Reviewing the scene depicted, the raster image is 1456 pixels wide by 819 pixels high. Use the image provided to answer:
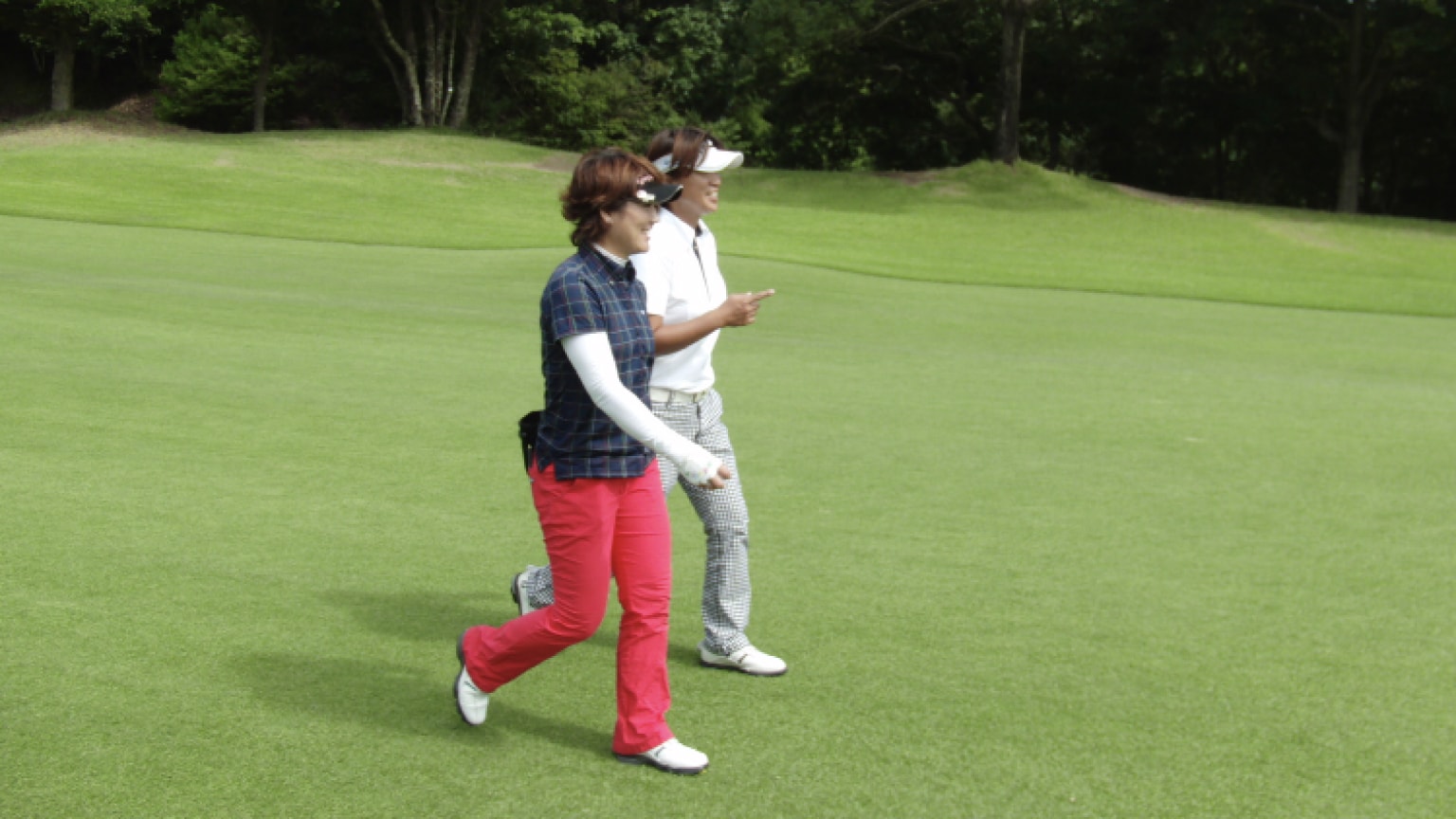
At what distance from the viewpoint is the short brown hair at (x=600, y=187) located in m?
4.02

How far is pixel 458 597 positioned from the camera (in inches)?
226

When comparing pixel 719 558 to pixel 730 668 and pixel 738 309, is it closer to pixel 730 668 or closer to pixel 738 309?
pixel 730 668

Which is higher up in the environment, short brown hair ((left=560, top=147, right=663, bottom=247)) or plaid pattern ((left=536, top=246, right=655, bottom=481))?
short brown hair ((left=560, top=147, right=663, bottom=247))

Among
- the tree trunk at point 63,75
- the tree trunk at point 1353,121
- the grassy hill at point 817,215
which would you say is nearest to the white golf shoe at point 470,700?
the grassy hill at point 817,215

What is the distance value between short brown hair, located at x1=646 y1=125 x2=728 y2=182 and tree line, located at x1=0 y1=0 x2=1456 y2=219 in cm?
3215

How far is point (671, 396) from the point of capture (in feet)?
16.1

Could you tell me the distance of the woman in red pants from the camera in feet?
12.9

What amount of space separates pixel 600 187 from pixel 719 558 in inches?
64.2

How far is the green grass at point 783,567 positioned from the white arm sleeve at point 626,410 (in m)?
0.92

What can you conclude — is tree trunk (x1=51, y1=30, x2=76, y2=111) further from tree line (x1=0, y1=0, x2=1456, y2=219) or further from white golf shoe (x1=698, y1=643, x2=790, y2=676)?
white golf shoe (x1=698, y1=643, x2=790, y2=676)

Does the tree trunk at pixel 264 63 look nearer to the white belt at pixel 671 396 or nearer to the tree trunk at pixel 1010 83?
the tree trunk at pixel 1010 83

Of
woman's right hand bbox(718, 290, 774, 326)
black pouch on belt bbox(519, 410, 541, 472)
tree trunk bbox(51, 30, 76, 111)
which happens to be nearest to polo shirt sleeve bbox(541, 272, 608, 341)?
black pouch on belt bbox(519, 410, 541, 472)

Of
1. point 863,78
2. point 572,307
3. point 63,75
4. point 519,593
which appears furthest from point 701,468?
point 63,75

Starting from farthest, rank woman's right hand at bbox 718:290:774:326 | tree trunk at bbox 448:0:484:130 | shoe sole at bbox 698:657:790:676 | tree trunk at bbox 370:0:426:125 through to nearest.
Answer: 1. tree trunk at bbox 370:0:426:125
2. tree trunk at bbox 448:0:484:130
3. shoe sole at bbox 698:657:790:676
4. woman's right hand at bbox 718:290:774:326
